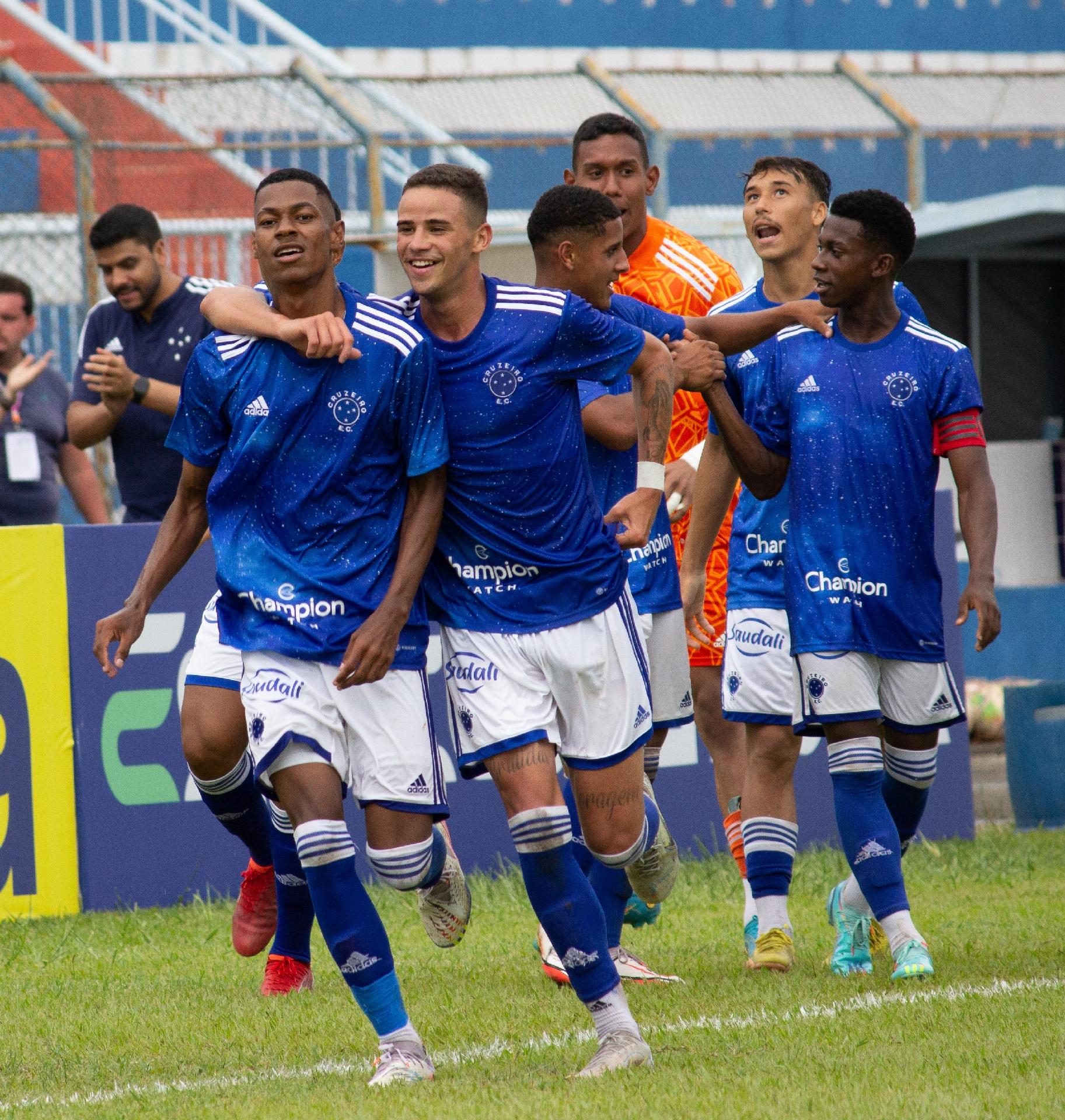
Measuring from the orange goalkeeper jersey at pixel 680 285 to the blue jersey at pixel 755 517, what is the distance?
197 millimetres

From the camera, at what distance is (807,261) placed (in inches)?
238

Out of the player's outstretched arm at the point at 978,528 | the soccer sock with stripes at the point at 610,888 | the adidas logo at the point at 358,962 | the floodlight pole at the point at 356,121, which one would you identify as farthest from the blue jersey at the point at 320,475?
the floodlight pole at the point at 356,121

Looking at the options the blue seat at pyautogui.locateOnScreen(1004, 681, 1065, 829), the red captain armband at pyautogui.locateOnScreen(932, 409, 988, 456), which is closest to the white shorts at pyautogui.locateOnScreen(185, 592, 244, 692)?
the red captain armband at pyautogui.locateOnScreen(932, 409, 988, 456)

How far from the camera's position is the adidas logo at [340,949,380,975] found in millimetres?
4262

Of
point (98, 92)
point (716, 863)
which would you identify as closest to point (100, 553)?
point (716, 863)

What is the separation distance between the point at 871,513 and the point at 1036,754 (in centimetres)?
395

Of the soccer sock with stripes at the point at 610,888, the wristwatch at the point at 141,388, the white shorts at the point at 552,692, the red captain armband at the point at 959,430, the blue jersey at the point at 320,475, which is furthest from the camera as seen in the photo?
the wristwatch at the point at 141,388

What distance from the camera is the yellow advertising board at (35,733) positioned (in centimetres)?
708

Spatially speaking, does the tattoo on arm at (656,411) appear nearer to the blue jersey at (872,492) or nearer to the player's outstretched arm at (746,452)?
the player's outstretched arm at (746,452)

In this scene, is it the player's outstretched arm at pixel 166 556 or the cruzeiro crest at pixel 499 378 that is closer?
the cruzeiro crest at pixel 499 378

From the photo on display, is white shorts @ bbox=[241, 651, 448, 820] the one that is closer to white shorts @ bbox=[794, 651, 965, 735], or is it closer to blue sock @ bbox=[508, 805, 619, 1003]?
blue sock @ bbox=[508, 805, 619, 1003]

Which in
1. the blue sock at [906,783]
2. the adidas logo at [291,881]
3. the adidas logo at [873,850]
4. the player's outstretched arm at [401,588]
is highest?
the player's outstretched arm at [401,588]

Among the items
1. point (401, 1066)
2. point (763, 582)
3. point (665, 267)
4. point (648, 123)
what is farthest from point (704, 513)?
point (648, 123)

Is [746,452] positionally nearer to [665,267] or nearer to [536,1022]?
[665,267]
